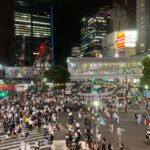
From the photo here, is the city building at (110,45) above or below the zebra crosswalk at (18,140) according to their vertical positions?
above

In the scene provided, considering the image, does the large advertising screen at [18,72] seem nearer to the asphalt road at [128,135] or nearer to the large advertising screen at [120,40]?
the large advertising screen at [120,40]

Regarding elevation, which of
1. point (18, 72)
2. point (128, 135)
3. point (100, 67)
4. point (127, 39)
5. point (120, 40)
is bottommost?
point (128, 135)

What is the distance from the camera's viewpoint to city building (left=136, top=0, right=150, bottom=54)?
14350 centimetres

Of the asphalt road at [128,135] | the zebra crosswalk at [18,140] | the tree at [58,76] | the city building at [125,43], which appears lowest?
the asphalt road at [128,135]

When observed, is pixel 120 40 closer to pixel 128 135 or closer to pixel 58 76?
pixel 58 76

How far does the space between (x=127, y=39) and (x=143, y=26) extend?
39.7 feet

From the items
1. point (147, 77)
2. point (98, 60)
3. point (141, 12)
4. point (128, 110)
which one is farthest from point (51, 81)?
point (141, 12)

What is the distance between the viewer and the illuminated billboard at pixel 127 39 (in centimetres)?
13869

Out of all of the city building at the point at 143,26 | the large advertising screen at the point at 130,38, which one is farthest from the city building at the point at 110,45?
the large advertising screen at the point at 130,38

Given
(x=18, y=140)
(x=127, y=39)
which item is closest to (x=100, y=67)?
(x=127, y=39)

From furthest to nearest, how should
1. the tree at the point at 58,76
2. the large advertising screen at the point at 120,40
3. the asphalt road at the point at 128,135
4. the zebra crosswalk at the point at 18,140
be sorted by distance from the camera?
the large advertising screen at the point at 120,40 < the tree at the point at 58,76 < the asphalt road at the point at 128,135 < the zebra crosswalk at the point at 18,140

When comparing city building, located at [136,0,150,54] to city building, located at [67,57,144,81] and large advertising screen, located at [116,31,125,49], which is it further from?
city building, located at [67,57,144,81]

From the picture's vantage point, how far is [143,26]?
148 m

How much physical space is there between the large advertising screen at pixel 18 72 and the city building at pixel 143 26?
45987 mm
